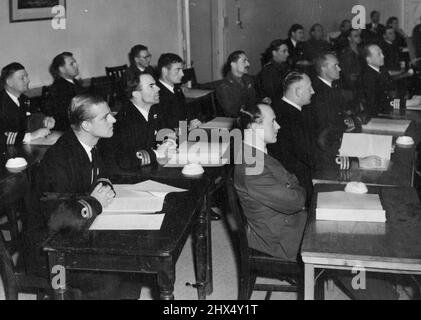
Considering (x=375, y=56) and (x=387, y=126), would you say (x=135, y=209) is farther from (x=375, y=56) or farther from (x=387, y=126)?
(x=375, y=56)

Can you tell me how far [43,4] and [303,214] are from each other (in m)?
4.65

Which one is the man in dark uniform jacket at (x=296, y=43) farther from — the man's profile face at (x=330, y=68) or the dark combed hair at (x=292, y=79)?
the dark combed hair at (x=292, y=79)

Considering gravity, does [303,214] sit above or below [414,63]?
below

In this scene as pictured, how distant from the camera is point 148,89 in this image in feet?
13.2

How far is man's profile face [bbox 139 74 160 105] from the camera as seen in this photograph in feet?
13.1

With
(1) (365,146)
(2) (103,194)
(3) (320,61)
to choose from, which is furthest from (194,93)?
(2) (103,194)

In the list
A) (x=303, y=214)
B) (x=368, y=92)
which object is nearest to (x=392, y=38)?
(x=368, y=92)

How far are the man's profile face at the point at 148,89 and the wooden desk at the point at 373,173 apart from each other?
1.23 metres

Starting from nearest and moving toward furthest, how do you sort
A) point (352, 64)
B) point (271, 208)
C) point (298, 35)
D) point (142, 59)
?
point (271, 208), point (142, 59), point (352, 64), point (298, 35)

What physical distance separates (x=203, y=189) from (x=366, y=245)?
0.92 m

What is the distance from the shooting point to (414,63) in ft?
31.3

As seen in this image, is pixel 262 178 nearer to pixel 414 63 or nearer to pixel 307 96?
pixel 307 96

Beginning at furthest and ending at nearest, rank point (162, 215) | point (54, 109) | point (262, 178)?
point (54, 109) → point (262, 178) → point (162, 215)

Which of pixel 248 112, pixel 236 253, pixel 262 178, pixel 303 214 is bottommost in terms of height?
pixel 236 253
